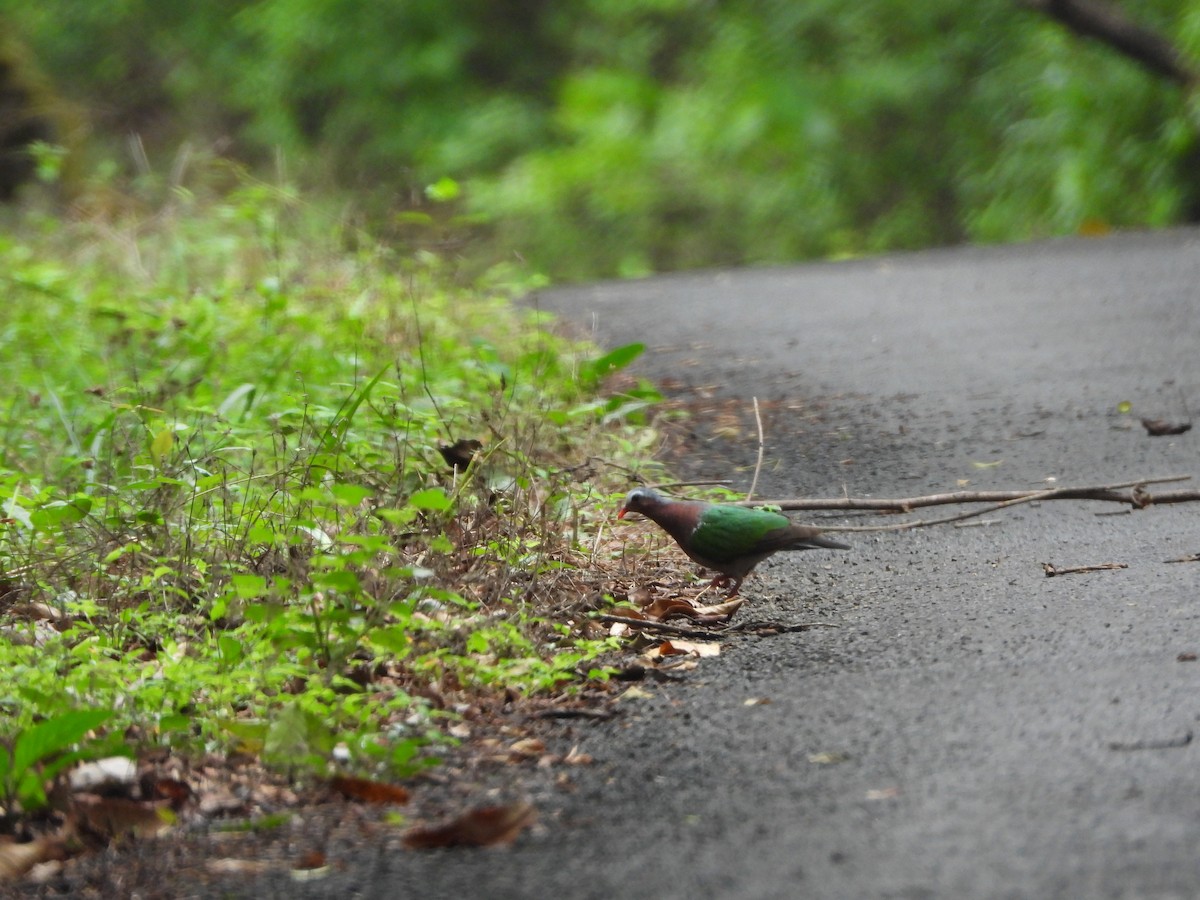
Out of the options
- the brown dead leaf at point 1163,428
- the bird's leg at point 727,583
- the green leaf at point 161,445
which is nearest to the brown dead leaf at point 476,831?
the bird's leg at point 727,583

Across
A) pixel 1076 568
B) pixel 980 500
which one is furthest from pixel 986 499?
pixel 1076 568

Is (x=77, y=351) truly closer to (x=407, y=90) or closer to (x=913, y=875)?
(x=913, y=875)

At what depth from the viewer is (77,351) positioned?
23.1 feet

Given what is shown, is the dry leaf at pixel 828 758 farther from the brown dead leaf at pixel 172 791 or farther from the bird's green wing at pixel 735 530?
the brown dead leaf at pixel 172 791

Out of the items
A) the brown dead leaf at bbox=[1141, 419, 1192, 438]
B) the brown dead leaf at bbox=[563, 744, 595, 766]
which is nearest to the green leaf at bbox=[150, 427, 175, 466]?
the brown dead leaf at bbox=[563, 744, 595, 766]

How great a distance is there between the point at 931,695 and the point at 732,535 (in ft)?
2.66

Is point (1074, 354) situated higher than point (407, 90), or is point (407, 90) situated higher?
point (407, 90)

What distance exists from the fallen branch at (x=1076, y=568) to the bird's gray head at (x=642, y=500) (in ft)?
3.63

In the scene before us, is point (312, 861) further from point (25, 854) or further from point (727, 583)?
point (727, 583)

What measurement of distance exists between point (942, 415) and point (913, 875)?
3716mm

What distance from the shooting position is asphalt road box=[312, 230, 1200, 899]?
2342 millimetres

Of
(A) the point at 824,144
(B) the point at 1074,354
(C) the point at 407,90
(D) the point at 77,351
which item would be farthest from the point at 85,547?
(C) the point at 407,90

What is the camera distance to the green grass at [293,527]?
3.13m

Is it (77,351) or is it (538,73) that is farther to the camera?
(538,73)
